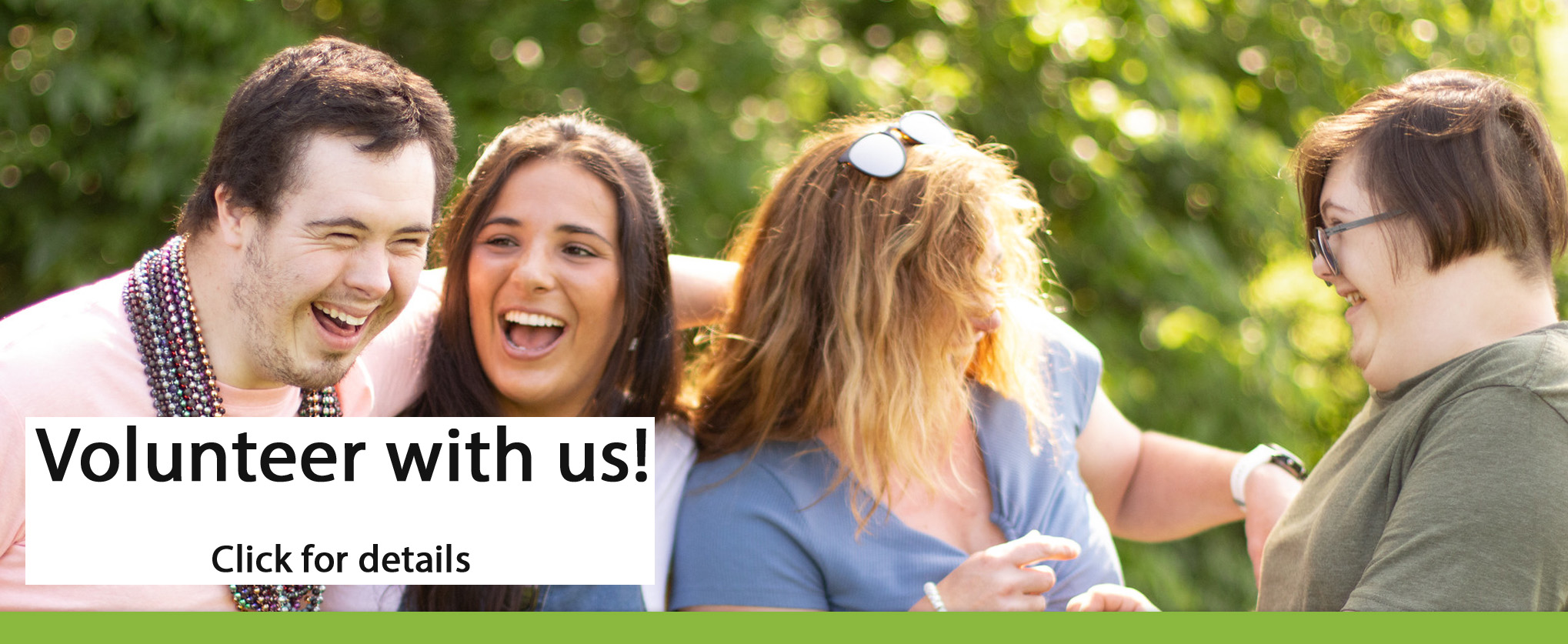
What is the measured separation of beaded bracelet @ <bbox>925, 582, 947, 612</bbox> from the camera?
2.02 metres

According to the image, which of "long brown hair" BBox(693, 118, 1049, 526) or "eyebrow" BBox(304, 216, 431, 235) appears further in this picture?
"long brown hair" BBox(693, 118, 1049, 526)

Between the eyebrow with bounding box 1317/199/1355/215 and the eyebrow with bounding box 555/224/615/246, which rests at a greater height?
the eyebrow with bounding box 1317/199/1355/215

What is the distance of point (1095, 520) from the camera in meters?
2.45

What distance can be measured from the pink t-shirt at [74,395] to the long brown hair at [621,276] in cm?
37

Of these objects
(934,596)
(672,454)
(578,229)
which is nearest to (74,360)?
(578,229)

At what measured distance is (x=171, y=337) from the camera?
1.75m

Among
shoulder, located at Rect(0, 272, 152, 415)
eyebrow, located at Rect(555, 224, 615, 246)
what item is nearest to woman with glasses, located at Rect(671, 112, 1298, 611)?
eyebrow, located at Rect(555, 224, 615, 246)

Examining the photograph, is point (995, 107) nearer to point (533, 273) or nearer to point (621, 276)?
point (621, 276)

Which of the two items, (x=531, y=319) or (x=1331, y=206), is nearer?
(x=1331, y=206)

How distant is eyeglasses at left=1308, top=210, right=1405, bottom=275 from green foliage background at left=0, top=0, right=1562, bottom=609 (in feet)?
5.47

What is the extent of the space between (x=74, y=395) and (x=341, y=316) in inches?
15.2

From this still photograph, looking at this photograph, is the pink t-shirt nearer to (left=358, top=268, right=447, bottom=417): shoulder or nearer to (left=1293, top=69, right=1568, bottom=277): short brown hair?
(left=358, top=268, right=447, bottom=417): shoulder

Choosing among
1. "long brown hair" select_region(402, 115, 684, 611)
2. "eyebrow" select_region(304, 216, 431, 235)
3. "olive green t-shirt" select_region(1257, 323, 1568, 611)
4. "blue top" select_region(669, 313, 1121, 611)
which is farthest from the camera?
"long brown hair" select_region(402, 115, 684, 611)

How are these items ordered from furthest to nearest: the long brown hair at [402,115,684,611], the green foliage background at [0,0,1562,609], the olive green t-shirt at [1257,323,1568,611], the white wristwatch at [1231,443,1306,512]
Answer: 1. the green foliage background at [0,0,1562,609]
2. the white wristwatch at [1231,443,1306,512]
3. the long brown hair at [402,115,684,611]
4. the olive green t-shirt at [1257,323,1568,611]
